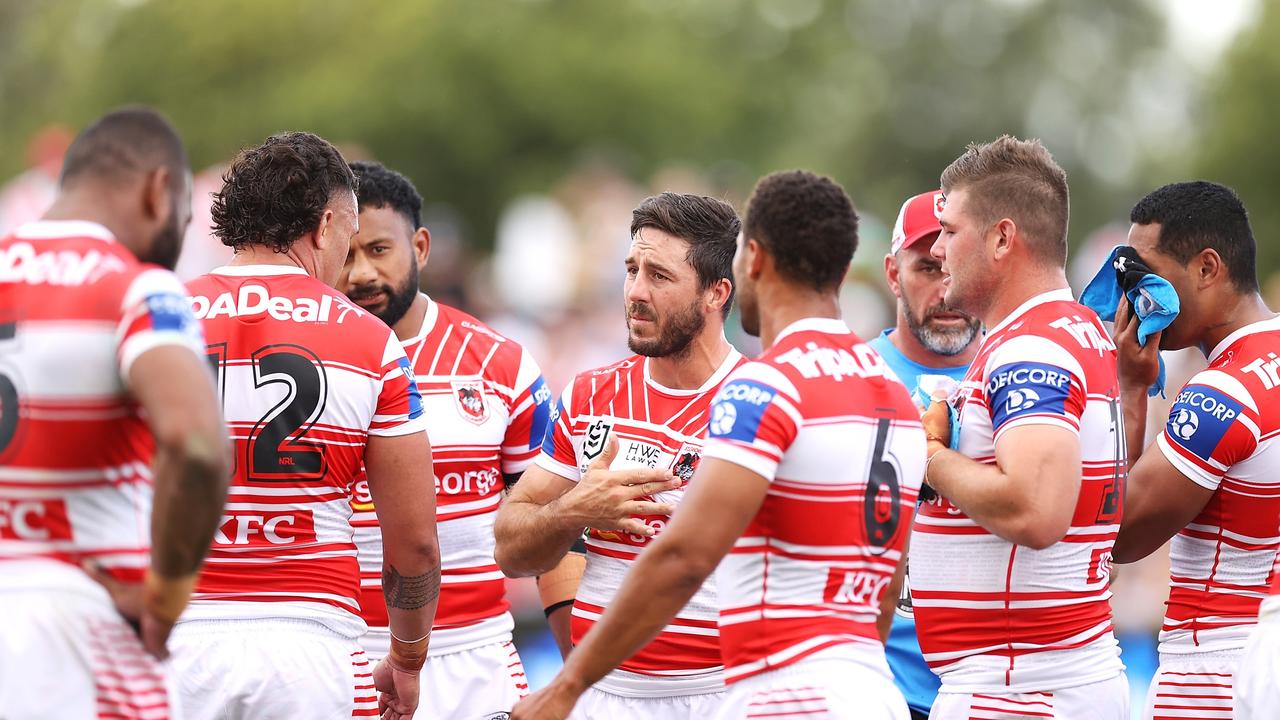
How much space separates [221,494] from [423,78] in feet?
115

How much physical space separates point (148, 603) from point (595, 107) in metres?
37.0

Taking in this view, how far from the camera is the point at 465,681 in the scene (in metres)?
6.58

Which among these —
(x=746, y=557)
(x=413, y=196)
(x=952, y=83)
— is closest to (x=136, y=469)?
(x=746, y=557)

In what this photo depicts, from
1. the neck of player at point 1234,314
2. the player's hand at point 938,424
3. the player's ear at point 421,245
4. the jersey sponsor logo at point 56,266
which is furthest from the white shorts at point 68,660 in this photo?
the neck of player at point 1234,314

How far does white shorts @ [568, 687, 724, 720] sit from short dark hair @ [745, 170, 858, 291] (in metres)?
2.05

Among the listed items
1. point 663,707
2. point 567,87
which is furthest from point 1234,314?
point 567,87

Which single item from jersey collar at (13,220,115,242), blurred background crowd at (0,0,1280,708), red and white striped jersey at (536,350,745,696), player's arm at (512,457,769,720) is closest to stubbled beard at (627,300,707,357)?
red and white striped jersey at (536,350,745,696)

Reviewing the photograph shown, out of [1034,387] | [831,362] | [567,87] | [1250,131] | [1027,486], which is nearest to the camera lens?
[831,362]

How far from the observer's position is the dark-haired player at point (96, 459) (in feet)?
13.5

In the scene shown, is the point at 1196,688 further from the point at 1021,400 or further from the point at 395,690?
the point at 395,690

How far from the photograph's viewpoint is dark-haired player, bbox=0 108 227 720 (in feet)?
13.5

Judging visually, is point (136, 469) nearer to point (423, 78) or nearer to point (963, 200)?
point (963, 200)

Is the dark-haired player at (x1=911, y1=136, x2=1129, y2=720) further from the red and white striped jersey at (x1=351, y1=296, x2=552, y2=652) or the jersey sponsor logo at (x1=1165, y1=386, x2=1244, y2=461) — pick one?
the red and white striped jersey at (x1=351, y1=296, x2=552, y2=652)

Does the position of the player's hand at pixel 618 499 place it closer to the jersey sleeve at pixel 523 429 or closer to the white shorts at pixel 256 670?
the jersey sleeve at pixel 523 429
